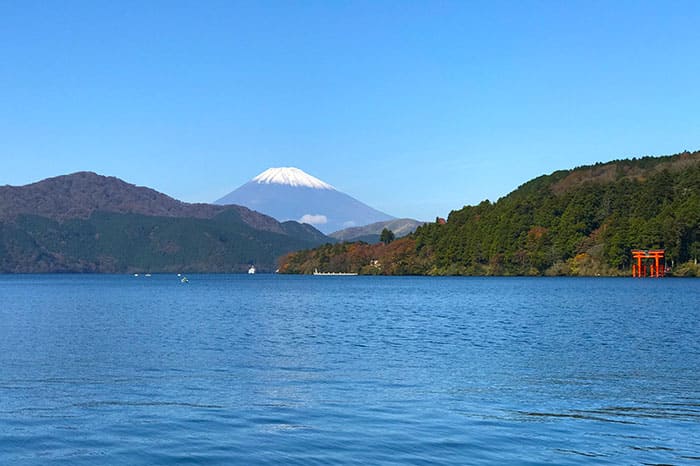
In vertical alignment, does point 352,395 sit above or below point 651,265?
below

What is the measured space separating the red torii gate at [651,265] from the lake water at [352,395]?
5352 inches

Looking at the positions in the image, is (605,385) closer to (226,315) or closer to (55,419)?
(55,419)

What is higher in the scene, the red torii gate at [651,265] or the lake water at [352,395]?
the red torii gate at [651,265]

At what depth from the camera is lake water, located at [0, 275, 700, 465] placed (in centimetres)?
2195

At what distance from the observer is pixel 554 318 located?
70188 millimetres

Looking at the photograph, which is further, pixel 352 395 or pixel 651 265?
pixel 651 265

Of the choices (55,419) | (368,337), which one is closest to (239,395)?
(55,419)

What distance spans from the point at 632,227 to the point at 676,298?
333 ft

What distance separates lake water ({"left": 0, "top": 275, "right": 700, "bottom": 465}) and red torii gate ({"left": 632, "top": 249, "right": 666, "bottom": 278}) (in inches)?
5352

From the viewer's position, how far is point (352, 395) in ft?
99.1

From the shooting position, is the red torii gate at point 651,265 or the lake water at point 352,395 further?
the red torii gate at point 651,265

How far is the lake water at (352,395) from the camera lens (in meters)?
22.0

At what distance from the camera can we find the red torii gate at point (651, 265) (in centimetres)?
18791

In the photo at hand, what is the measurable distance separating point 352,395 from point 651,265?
18184 cm
